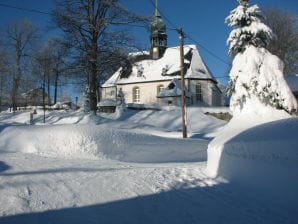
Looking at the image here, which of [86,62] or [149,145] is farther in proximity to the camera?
[86,62]

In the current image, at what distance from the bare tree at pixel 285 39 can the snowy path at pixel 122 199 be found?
124 ft

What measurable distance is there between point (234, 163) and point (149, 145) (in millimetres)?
6890

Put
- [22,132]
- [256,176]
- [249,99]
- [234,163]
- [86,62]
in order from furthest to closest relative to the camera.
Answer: [86,62], [249,99], [22,132], [234,163], [256,176]

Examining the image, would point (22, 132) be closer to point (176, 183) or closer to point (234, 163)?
point (176, 183)

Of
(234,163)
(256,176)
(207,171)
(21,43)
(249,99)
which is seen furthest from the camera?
(21,43)

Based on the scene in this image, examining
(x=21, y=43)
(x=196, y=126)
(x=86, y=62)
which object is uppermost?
(x=21, y=43)

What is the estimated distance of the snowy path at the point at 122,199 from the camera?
5.62 m

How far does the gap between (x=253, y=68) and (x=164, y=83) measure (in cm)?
3171

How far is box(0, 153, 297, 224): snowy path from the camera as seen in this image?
562cm

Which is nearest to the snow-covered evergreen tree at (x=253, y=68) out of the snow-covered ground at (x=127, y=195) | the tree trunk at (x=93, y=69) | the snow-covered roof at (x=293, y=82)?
the tree trunk at (x=93, y=69)

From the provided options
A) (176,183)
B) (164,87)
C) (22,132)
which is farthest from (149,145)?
(164,87)

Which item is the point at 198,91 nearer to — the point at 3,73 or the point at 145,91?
the point at 145,91

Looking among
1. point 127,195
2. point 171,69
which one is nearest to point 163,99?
point 171,69

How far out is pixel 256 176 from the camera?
707cm
